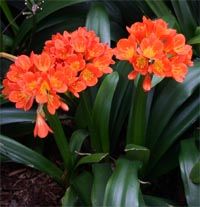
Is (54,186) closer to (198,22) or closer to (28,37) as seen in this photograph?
(28,37)

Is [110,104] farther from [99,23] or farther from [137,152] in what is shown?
[99,23]

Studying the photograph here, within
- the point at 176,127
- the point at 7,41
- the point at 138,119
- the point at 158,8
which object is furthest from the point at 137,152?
the point at 7,41

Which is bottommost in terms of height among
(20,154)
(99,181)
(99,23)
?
(99,181)

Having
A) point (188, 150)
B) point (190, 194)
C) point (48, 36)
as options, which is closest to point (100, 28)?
point (48, 36)

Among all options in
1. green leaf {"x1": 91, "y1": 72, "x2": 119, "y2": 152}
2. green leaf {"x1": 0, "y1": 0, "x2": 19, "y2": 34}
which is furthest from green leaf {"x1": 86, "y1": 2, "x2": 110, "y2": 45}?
green leaf {"x1": 0, "y1": 0, "x2": 19, "y2": 34}

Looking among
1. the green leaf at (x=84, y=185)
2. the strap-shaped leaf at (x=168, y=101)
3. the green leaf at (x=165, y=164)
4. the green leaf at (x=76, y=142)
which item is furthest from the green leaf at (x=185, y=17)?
the green leaf at (x=84, y=185)

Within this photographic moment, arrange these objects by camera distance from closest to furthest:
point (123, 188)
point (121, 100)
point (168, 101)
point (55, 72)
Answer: point (55, 72), point (123, 188), point (168, 101), point (121, 100)

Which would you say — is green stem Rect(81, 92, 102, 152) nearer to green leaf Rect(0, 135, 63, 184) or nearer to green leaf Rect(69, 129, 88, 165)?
green leaf Rect(69, 129, 88, 165)

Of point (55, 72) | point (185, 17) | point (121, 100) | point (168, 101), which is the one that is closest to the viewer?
point (55, 72)
